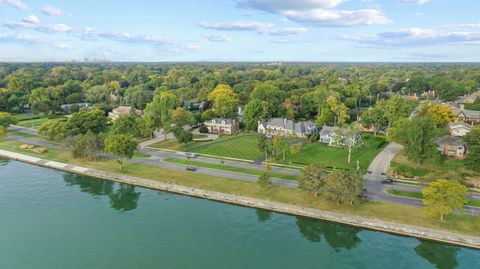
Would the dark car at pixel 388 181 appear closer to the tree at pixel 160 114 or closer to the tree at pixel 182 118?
the tree at pixel 160 114

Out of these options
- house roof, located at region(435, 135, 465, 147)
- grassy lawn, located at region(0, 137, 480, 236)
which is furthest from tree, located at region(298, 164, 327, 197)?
house roof, located at region(435, 135, 465, 147)

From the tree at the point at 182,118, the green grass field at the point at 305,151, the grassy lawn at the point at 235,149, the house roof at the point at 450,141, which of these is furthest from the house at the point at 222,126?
the house roof at the point at 450,141

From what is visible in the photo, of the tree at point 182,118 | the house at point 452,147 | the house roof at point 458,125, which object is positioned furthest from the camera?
the tree at point 182,118

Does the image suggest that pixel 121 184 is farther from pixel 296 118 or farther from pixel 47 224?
pixel 296 118

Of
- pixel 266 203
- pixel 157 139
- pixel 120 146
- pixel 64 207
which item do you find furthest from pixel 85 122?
pixel 266 203

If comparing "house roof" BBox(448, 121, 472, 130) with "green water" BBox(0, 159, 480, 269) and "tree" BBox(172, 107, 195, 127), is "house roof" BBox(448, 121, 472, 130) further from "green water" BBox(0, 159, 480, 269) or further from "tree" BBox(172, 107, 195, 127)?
"tree" BBox(172, 107, 195, 127)
